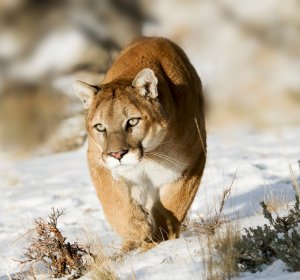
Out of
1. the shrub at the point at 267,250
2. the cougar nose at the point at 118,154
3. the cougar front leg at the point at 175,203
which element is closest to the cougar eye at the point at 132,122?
the cougar nose at the point at 118,154

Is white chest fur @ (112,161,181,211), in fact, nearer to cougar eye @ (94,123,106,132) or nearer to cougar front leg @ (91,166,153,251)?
cougar front leg @ (91,166,153,251)

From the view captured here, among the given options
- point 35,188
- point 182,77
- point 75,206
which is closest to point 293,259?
point 182,77

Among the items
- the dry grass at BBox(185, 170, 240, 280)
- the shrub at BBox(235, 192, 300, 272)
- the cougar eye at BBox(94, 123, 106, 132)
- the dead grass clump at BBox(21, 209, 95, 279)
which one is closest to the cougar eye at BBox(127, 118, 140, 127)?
the cougar eye at BBox(94, 123, 106, 132)

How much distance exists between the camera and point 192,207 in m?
8.80

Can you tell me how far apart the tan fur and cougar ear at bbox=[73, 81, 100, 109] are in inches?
0.5

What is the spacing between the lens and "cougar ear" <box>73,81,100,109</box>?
5.89 m

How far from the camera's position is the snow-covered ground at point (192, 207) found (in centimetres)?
464

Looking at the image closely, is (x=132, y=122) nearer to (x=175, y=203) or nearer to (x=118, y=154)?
(x=118, y=154)

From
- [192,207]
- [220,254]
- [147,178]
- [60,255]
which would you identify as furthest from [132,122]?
[192,207]

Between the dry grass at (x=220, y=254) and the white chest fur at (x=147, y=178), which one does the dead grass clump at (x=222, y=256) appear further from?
the white chest fur at (x=147, y=178)

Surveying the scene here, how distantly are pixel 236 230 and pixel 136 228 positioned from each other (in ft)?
4.13

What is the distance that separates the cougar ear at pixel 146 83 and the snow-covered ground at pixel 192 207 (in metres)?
1.16

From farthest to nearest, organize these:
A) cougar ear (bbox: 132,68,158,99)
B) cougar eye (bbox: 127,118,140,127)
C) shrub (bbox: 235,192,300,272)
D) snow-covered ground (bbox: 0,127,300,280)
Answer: cougar ear (bbox: 132,68,158,99) < cougar eye (bbox: 127,118,140,127) < snow-covered ground (bbox: 0,127,300,280) < shrub (bbox: 235,192,300,272)

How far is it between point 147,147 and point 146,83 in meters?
0.55
